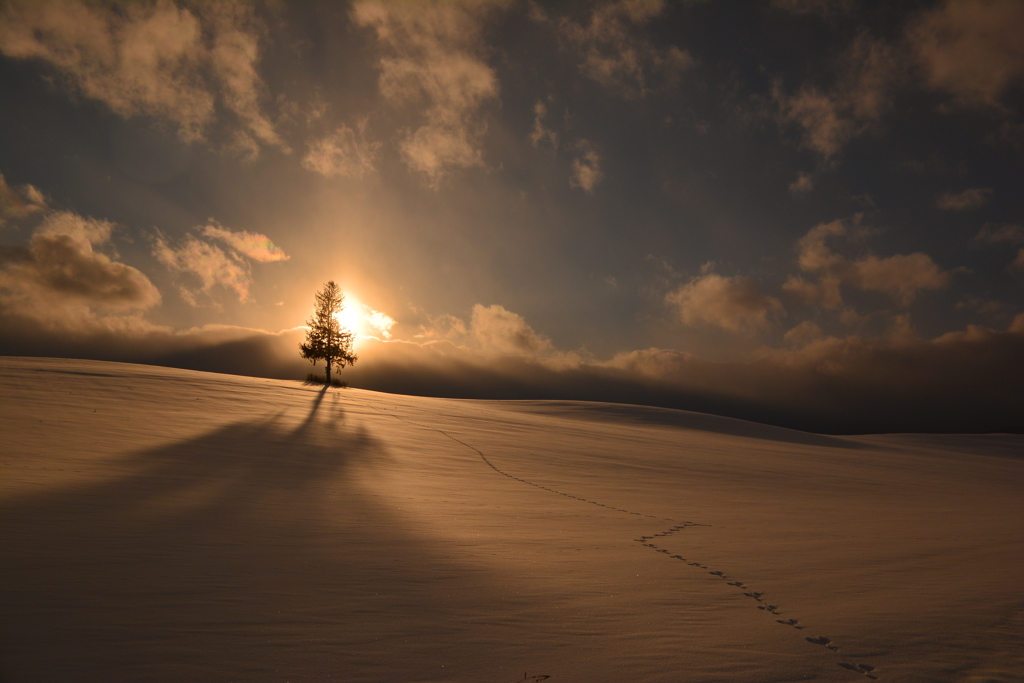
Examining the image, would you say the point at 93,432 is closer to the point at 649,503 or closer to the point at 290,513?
the point at 290,513

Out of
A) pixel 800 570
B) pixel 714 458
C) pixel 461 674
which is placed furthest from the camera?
pixel 714 458

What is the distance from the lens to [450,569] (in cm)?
471

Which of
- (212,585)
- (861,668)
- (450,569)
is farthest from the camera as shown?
(450,569)

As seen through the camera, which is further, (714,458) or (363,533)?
Answer: (714,458)

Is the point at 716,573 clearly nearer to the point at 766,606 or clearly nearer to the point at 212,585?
the point at 766,606

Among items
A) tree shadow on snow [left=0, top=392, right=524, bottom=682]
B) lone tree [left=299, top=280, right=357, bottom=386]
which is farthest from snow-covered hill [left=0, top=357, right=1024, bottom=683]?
lone tree [left=299, top=280, right=357, bottom=386]

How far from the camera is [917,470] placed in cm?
1761

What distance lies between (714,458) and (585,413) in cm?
1237

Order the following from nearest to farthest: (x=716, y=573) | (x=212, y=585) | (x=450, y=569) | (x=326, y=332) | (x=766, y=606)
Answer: (x=212, y=585)
(x=766, y=606)
(x=450, y=569)
(x=716, y=573)
(x=326, y=332)

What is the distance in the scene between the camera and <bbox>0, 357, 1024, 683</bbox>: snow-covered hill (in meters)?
3.16

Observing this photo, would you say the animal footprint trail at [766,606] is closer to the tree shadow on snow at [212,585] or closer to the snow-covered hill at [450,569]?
the snow-covered hill at [450,569]

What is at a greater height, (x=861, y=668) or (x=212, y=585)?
(x=861, y=668)

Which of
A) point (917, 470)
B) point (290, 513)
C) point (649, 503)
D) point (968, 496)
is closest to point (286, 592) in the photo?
point (290, 513)

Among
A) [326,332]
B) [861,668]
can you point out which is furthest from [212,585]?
[326,332]
